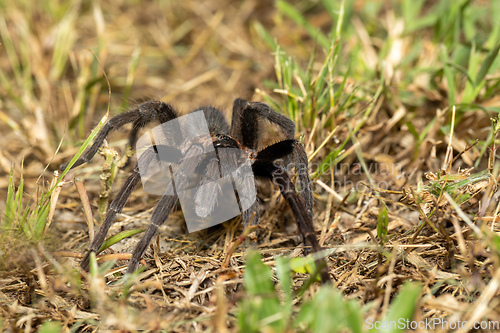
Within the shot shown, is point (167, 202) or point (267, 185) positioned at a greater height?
point (167, 202)

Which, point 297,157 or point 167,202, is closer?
point 167,202

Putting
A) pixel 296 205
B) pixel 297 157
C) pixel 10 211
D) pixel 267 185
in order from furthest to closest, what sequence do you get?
pixel 267 185, pixel 297 157, pixel 10 211, pixel 296 205

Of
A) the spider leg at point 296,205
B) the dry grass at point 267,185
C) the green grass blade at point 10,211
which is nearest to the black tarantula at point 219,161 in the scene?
the spider leg at point 296,205

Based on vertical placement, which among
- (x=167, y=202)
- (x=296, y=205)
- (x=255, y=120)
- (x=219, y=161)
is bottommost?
(x=296, y=205)

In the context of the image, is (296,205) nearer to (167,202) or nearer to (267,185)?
(267,185)

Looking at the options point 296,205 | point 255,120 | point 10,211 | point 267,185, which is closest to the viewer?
point 296,205

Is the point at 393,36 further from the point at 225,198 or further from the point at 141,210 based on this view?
the point at 141,210

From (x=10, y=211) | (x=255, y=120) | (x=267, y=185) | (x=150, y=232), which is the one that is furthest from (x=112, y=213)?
(x=255, y=120)

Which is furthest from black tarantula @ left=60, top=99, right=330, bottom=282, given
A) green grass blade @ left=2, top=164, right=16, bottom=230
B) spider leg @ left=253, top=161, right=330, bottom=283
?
green grass blade @ left=2, top=164, right=16, bottom=230

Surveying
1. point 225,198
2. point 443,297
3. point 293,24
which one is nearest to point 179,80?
point 293,24
